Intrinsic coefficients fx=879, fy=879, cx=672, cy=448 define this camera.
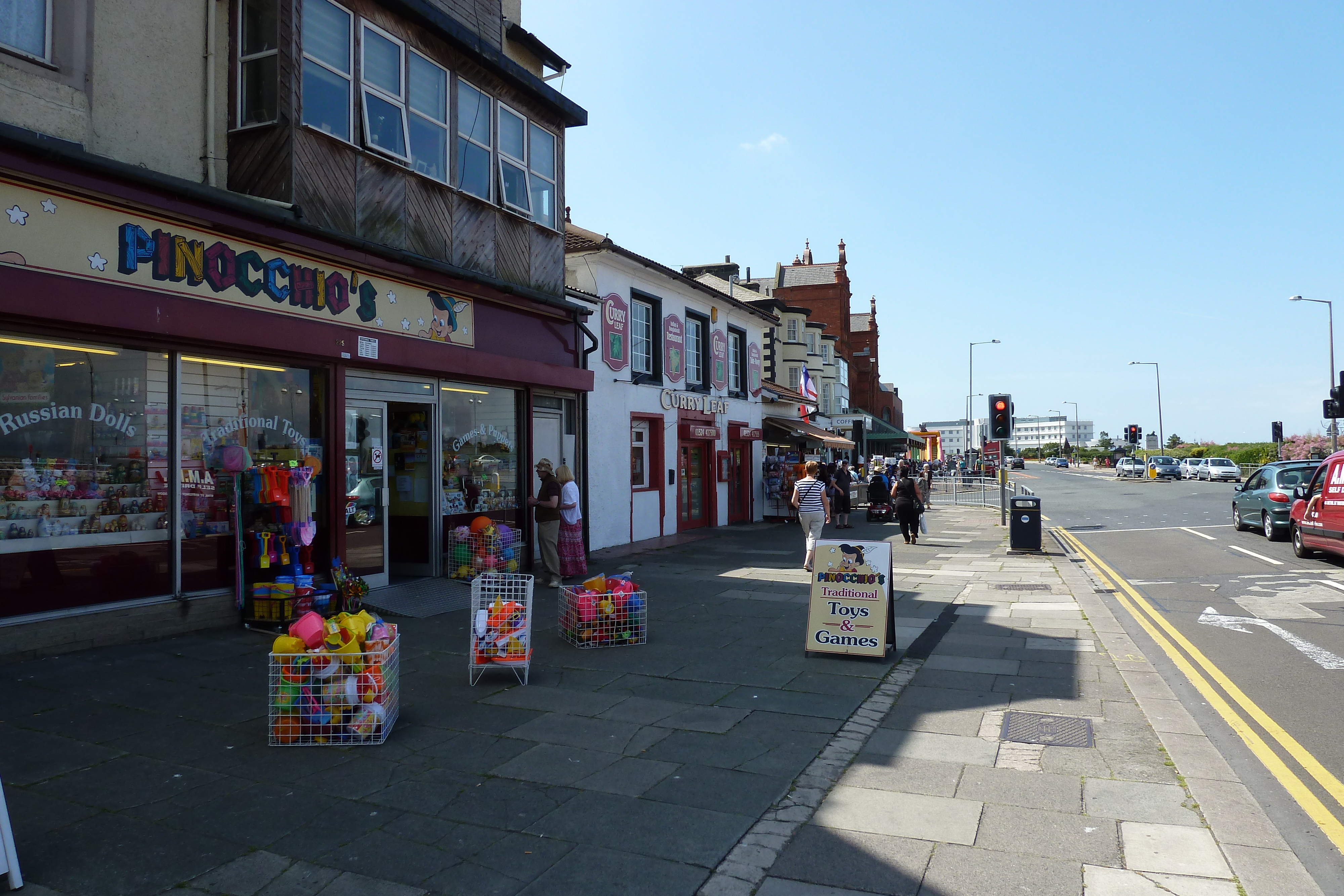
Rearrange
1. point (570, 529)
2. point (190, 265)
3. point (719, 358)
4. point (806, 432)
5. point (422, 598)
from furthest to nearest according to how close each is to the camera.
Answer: point (806, 432) → point (719, 358) → point (570, 529) → point (422, 598) → point (190, 265)

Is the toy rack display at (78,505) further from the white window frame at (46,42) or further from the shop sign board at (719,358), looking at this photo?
the shop sign board at (719,358)

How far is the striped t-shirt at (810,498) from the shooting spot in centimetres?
1352

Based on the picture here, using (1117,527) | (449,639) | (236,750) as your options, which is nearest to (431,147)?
(449,639)

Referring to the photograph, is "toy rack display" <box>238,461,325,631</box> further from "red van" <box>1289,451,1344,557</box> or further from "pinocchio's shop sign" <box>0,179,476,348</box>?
"red van" <box>1289,451,1344,557</box>

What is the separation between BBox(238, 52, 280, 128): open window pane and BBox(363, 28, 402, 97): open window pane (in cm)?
120

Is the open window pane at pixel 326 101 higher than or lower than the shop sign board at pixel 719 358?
higher

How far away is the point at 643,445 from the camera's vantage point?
18797 millimetres

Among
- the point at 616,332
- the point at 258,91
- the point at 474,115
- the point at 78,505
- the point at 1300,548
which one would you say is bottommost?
the point at 1300,548

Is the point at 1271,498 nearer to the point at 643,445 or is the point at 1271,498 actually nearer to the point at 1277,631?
the point at 1277,631

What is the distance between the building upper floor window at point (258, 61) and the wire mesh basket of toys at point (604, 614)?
6.02 m

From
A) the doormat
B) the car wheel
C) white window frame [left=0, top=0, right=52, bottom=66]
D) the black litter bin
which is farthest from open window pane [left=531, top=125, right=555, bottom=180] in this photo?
the car wheel

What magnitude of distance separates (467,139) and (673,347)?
847 centimetres

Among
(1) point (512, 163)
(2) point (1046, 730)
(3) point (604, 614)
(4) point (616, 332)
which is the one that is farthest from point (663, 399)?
(2) point (1046, 730)

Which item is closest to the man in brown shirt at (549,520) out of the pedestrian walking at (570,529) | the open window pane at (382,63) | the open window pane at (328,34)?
the pedestrian walking at (570,529)
